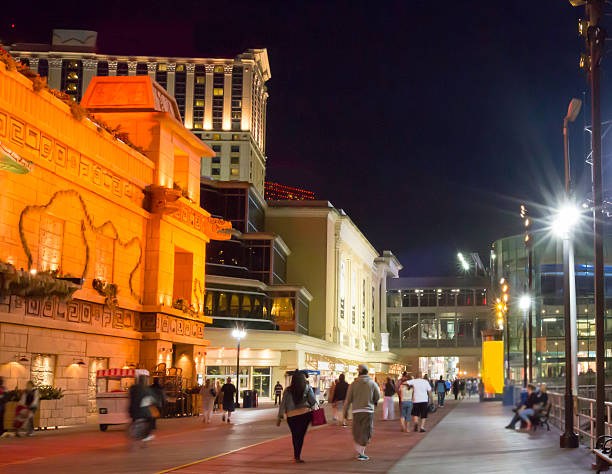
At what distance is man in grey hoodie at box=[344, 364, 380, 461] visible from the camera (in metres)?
16.9

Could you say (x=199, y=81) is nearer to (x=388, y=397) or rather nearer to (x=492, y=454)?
(x=388, y=397)

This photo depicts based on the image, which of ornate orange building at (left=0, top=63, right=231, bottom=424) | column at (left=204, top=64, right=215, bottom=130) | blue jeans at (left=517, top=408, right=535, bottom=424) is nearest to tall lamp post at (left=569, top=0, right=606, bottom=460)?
blue jeans at (left=517, top=408, right=535, bottom=424)

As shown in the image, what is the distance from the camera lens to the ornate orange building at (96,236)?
2661 cm

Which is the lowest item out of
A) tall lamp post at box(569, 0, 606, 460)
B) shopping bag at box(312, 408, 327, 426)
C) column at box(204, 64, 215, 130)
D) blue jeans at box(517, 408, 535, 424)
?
blue jeans at box(517, 408, 535, 424)

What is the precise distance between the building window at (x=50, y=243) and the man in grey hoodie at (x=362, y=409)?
14757 millimetres

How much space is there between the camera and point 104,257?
1324 inches

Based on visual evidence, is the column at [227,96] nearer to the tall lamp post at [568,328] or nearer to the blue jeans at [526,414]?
the blue jeans at [526,414]

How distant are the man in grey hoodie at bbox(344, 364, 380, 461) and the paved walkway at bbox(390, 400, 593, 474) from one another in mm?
875

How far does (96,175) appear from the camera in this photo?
3250cm

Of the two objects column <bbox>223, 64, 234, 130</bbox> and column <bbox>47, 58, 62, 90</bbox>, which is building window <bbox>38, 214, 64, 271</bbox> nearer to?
column <bbox>223, 64, 234, 130</bbox>

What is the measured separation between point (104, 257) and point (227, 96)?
117181 millimetres

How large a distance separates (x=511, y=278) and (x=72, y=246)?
207ft

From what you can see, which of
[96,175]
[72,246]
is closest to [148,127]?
[96,175]

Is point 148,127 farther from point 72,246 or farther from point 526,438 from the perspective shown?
point 526,438
